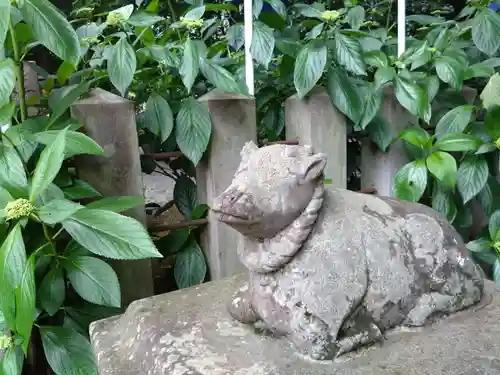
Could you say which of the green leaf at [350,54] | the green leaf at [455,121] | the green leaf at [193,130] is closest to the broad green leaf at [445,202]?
the green leaf at [455,121]

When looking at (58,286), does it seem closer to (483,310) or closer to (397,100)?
(483,310)

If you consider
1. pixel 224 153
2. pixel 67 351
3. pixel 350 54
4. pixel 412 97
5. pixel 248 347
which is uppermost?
pixel 350 54

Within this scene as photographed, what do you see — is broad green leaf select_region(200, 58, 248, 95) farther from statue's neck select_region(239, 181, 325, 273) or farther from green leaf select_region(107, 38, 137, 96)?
statue's neck select_region(239, 181, 325, 273)

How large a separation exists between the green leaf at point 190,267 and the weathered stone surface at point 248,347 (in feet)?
0.99

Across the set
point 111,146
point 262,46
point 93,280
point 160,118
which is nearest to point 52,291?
point 93,280

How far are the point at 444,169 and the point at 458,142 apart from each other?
9 cm

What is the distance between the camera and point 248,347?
891 mm

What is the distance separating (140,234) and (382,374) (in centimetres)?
47

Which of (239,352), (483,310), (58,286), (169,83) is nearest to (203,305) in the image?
(239,352)

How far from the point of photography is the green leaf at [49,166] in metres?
0.95

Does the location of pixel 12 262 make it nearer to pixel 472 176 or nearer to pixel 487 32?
pixel 472 176

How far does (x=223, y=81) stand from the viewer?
4.20 feet

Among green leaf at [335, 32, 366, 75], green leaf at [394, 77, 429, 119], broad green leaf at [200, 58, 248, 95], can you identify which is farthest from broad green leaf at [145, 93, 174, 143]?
green leaf at [394, 77, 429, 119]

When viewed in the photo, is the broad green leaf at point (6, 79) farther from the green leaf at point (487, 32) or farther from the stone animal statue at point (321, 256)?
the green leaf at point (487, 32)
